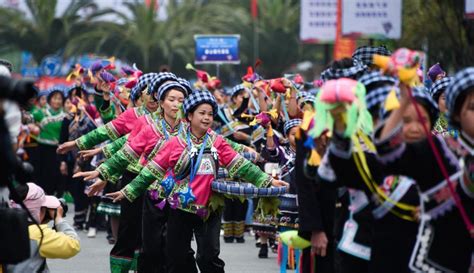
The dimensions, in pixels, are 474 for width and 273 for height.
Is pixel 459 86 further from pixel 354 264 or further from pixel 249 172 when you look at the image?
pixel 249 172

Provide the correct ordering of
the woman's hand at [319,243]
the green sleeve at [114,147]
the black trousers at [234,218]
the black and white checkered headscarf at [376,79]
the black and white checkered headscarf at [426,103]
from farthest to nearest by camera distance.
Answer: the black trousers at [234,218] → the green sleeve at [114,147] → the woman's hand at [319,243] → the black and white checkered headscarf at [376,79] → the black and white checkered headscarf at [426,103]

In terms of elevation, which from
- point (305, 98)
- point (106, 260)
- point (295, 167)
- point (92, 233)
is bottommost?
point (92, 233)

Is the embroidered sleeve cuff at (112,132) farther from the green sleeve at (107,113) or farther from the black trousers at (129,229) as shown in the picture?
the green sleeve at (107,113)

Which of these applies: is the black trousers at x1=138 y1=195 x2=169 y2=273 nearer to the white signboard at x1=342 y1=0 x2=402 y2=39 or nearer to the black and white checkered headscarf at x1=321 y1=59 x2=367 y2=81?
the black and white checkered headscarf at x1=321 y1=59 x2=367 y2=81

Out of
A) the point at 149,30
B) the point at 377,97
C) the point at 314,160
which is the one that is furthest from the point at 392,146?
the point at 149,30

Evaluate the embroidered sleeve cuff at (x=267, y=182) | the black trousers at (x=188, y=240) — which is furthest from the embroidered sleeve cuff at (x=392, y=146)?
the black trousers at (x=188, y=240)

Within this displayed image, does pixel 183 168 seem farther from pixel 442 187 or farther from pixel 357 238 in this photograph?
pixel 442 187

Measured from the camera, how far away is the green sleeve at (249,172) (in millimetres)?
10523

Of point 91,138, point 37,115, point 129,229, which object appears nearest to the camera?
point 129,229

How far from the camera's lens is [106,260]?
1490 centimetres

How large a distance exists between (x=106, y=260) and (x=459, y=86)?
9031 millimetres

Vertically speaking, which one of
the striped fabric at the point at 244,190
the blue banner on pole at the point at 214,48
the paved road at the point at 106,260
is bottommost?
the paved road at the point at 106,260

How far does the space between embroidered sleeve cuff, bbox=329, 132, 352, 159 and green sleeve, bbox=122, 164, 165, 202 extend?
4517 millimetres

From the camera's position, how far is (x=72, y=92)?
21406 mm
